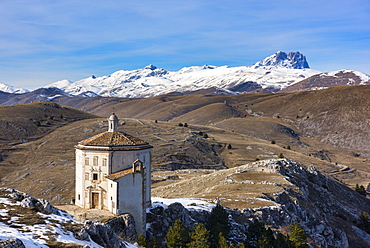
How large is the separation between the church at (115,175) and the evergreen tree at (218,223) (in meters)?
7.65

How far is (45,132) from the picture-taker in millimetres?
125875

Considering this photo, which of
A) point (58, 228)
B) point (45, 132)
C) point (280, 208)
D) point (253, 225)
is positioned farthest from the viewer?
point (45, 132)

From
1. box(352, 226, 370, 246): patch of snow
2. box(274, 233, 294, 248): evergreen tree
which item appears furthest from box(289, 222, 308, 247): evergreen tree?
box(352, 226, 370, 246): patch of snow

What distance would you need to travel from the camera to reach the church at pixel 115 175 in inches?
1271

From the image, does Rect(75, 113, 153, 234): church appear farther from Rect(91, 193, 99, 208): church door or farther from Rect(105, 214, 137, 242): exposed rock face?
Rect(105, 214, 137, 242): exposed rock face

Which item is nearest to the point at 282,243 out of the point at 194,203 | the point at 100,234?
the point at 194,203

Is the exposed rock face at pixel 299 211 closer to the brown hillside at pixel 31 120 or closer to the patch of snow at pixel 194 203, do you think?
the patch of snow at pixel 194 203

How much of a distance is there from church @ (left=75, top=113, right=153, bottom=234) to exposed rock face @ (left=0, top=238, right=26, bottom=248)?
46.3 ft

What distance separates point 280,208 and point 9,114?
123 metres

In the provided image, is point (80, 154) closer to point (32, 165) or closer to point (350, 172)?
point (32, 165)

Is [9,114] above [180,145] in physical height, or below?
above

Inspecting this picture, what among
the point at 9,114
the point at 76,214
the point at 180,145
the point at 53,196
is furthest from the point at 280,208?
the point at 9,114

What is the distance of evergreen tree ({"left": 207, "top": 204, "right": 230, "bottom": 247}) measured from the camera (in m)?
35.8

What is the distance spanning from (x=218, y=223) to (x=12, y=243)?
76.2ft
